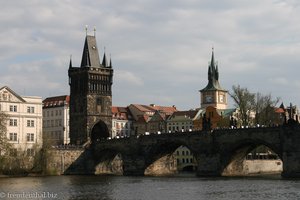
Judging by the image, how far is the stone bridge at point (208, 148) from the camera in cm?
9138

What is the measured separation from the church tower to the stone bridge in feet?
29.3

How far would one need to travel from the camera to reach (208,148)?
10450cm

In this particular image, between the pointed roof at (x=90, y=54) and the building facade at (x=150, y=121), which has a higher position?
the pointed roof at (x=90, y=54)

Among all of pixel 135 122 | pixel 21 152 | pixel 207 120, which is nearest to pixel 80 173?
pixel 21 152

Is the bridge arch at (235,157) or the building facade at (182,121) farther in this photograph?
the building facade at (182,121)

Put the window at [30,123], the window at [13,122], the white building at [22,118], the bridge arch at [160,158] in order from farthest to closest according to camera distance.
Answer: the window at [30,123] < the window at [13,122] < the white building at [22,118] < the bridge arch at [160,158]

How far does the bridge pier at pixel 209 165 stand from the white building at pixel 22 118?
31.0 meters

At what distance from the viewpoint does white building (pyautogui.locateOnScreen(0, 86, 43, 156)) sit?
4803 inches

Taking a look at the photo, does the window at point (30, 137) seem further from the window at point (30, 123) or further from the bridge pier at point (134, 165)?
the bridge pier at point (134, 165)

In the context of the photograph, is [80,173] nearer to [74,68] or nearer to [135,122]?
[74,68]

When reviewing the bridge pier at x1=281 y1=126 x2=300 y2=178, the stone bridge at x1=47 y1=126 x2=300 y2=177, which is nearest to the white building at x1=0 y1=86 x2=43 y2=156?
the stone bridge at x1=47 y1=126 x2=300 y2=177

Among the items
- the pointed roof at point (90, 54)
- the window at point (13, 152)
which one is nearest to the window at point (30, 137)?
the window at point (13, 152)

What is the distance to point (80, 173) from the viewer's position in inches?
5133

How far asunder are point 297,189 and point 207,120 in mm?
40040
